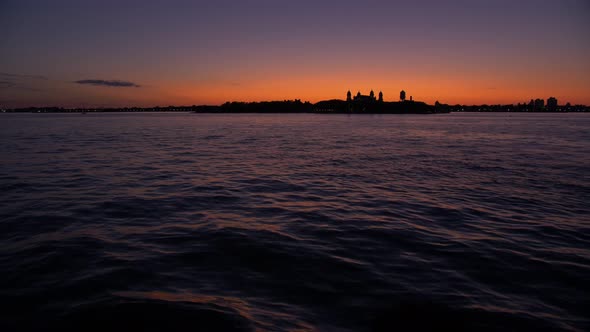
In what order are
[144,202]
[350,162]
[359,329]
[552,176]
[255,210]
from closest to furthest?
1. [359,329]
2. [255,210]
3. [144,202]
4. [552,176]
5. [350,162]

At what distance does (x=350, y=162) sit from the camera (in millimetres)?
26078

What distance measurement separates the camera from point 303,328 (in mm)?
5371

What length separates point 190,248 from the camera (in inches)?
339

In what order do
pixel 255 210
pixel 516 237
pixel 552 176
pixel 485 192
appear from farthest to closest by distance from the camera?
1. pixel 552 176
2. pixel 485 192
3. pixel 255 210
4. pixel 516 237

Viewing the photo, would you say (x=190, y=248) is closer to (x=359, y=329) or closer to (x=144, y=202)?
(x=359, y=329)

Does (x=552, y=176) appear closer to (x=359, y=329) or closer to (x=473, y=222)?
(x=473, y=222)

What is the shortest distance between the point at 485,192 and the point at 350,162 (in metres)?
11.4

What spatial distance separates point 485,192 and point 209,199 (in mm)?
13133

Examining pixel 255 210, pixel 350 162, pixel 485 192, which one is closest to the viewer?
pixel 255 210

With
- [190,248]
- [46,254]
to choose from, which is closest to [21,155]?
[46,254]

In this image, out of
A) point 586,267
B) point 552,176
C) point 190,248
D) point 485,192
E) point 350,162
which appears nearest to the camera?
point 586,267

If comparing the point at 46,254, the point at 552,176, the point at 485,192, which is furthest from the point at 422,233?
the point at 552,176

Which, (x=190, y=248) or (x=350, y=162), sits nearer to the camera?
(x=190, y=248)

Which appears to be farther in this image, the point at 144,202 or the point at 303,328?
the point at 144,202
